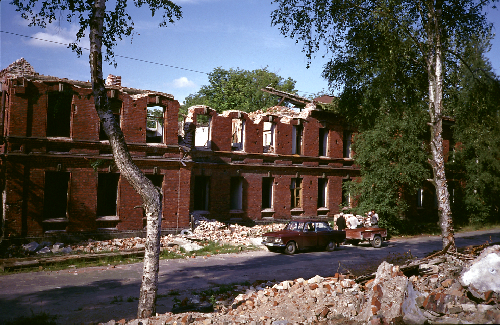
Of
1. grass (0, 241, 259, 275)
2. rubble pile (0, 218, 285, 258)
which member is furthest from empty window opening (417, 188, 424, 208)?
grass (0, 241, 259, 275)

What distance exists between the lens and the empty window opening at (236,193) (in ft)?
81.7

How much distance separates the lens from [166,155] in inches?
815

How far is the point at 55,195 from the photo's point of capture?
1805 centimetres

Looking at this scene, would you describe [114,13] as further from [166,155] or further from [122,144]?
[166,155]

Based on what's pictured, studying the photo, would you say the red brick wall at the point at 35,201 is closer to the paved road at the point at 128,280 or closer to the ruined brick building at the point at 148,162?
the ruined brick building at the point at 148,162

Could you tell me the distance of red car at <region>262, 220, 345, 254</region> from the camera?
17.6m

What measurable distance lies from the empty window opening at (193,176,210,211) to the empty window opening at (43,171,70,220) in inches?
308

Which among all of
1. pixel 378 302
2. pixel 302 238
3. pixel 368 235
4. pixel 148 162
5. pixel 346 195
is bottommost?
pixel 368 235

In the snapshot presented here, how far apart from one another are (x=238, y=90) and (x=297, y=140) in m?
22.6

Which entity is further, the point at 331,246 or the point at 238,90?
the point at 238,90

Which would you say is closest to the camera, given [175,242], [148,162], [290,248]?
[290,248]

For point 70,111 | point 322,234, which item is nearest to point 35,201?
point 70,111

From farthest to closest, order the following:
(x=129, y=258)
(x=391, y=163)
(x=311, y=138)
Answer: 1. (x=311, y=138)
2. (x=391, y=163)
3. (x=129, y=258)

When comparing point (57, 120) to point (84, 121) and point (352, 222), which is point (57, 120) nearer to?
point (84, 121)
